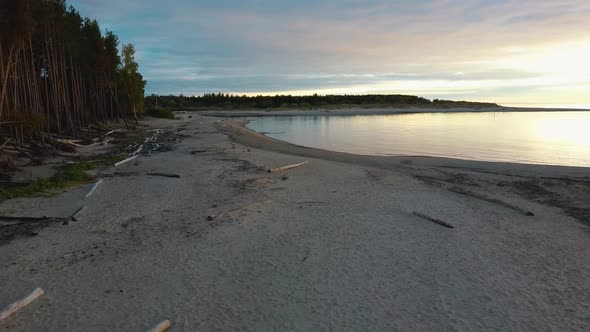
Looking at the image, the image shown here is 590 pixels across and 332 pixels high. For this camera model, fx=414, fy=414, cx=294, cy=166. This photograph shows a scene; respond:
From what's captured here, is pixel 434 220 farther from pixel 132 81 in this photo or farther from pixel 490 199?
pixel 132 81

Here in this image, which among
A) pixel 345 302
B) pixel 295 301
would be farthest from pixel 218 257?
pixel 345 302

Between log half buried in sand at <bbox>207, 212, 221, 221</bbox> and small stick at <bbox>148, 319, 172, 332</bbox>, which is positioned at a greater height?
log half buried in sand at <bbox>207, 212, 221, 221</bbox>

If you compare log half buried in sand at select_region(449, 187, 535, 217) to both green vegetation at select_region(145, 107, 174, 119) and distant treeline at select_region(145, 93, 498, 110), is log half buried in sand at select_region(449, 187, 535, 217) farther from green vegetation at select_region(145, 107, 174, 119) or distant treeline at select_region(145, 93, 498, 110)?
distant treeline at select_region(145, 93, 498, 110)

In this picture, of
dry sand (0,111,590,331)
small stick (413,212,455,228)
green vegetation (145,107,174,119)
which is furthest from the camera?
green vegetation (145,107,174,119)

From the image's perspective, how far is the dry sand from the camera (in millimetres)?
4273

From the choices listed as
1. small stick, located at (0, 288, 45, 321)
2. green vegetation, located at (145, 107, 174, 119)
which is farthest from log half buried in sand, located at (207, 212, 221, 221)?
green vegetation, located at (145, 107, 174, 119)

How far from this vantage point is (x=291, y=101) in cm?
11594

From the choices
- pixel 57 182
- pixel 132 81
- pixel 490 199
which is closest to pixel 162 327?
pixel 57 182

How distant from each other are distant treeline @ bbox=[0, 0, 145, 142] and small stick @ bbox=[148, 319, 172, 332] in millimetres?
11823

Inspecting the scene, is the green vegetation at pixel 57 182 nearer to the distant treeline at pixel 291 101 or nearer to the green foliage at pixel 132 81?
the green foliage at pixel 132 81

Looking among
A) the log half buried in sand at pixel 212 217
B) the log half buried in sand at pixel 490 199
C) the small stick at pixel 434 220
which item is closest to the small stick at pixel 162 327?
the log half buried in sand at pixel 212 217

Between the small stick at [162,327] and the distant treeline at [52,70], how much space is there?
11823mm

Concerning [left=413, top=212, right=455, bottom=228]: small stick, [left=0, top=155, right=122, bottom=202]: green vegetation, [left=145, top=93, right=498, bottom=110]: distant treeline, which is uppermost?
[left=145, top=93, right=498, bottom=110]: distant treeline

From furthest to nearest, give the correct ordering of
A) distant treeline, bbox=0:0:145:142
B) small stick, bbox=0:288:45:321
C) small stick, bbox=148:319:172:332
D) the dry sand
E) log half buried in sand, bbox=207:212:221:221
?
distant treeline, bbox=0:0:145:142 < log half buried in sand, bbox=207:212:221:221 < the dry sand < small stick, bbox=0:288:45:321 < small stick, bbox=148:319:172:332
